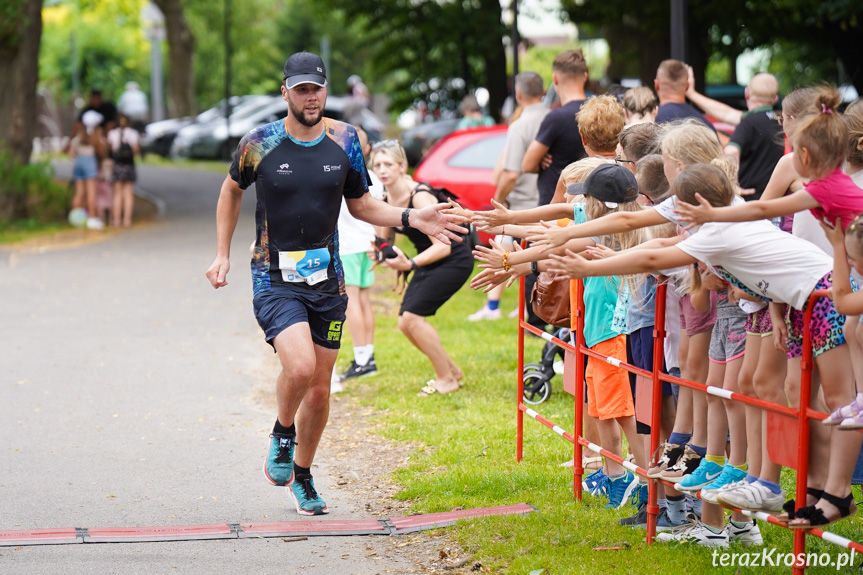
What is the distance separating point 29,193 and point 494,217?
1665 centimetres

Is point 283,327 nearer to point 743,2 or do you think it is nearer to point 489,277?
point 489,277

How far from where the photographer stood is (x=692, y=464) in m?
4.78

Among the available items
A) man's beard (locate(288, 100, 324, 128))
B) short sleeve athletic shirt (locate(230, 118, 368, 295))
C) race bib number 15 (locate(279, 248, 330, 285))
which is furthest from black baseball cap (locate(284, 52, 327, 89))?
race bib number 15 (locate(279, 248, 330, 285))

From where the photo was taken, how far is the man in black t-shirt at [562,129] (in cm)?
835

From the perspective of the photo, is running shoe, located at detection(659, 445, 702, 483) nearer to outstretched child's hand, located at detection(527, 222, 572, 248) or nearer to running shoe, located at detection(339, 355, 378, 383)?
outstretched child's hand, located at detection(527, 222, 572, 248)

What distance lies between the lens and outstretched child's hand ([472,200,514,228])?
493 centimetres

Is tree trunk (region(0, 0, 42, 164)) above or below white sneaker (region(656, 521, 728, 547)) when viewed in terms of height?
above

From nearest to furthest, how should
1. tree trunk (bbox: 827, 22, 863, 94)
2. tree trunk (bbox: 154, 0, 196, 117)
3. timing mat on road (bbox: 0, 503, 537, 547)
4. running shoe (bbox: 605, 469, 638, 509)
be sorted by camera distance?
timing mat on road (bbox: 0, 503, 537, 547) → running shoe (bbox: 605, 469, 638, 509) → tree trunk (bbox: 827, 22, 863, 94) → tree trunk (bbox: 154, 0, 196, 117)

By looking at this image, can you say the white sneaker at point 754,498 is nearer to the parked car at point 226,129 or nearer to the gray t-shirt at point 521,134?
the gray t-shirt at point 521,134

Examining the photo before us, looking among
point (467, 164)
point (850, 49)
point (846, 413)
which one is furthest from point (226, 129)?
point (846, 413)

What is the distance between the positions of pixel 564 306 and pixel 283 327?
1571 millimetres

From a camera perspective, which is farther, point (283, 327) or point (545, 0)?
point (545, 0)

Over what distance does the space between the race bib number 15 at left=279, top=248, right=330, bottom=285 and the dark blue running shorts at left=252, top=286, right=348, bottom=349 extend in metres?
0.06

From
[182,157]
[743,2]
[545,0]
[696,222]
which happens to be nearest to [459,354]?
[696,222]
